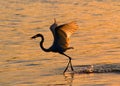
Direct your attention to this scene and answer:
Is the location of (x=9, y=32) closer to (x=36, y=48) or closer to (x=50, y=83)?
(x=36, y=48)

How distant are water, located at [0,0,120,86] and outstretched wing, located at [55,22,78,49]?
2.68 ft

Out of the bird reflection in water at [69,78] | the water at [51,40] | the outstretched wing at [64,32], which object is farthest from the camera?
the outstretched wing at [64,32]

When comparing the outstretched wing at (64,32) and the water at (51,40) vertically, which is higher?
the outstretched wing at (64,32)

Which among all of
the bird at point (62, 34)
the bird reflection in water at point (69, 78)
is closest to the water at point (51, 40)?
the bird reflection in water at point (69, 78)

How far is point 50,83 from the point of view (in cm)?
1421

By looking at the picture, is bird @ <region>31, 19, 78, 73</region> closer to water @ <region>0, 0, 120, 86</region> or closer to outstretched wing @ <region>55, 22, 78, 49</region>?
outstretched wing @ <region>55, 22, 78, 49</region>

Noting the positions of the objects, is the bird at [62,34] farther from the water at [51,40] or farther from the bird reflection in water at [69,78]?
the water at [51,40]

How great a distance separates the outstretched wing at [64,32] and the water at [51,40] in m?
0.82

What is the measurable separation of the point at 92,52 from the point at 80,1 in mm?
15682

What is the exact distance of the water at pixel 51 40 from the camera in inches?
583

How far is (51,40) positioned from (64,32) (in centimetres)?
568

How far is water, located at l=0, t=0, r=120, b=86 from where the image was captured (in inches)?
583

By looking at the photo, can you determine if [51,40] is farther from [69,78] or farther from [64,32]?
[69,78]

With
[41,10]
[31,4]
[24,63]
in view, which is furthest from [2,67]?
[31,4]
